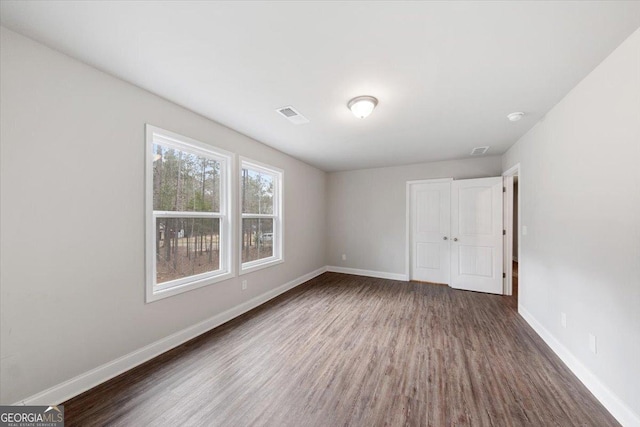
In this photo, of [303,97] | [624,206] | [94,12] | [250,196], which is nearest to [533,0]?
[624,206]

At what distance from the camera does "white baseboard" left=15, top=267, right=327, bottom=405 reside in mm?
1641

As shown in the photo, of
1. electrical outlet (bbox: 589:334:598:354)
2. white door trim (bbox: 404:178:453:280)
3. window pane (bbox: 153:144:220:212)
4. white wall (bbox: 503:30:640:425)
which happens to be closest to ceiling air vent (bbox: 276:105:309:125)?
window pane (bbox: 153:144:220:212)

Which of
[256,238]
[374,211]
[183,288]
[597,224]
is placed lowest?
[183,288]

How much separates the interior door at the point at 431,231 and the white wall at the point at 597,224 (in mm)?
1930

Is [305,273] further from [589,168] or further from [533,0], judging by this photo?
[533,0]

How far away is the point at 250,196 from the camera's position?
3629 millimetres

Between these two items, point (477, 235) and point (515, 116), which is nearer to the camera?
point (515, 116)

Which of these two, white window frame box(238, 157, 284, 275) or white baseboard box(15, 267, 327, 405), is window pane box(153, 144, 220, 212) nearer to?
white window frame box(238, 157, 284, 275)

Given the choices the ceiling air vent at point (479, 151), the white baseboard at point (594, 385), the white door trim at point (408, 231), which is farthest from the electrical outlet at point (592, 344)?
the white door trim at point (408, 231)

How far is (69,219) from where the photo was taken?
1.75 metres

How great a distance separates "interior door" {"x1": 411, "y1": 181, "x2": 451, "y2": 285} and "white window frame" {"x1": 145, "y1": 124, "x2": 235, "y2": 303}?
369 centimetres

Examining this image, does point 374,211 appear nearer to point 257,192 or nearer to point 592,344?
point 257,192

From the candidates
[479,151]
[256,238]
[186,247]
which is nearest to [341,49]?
[186,247]

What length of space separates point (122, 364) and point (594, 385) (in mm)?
3788
